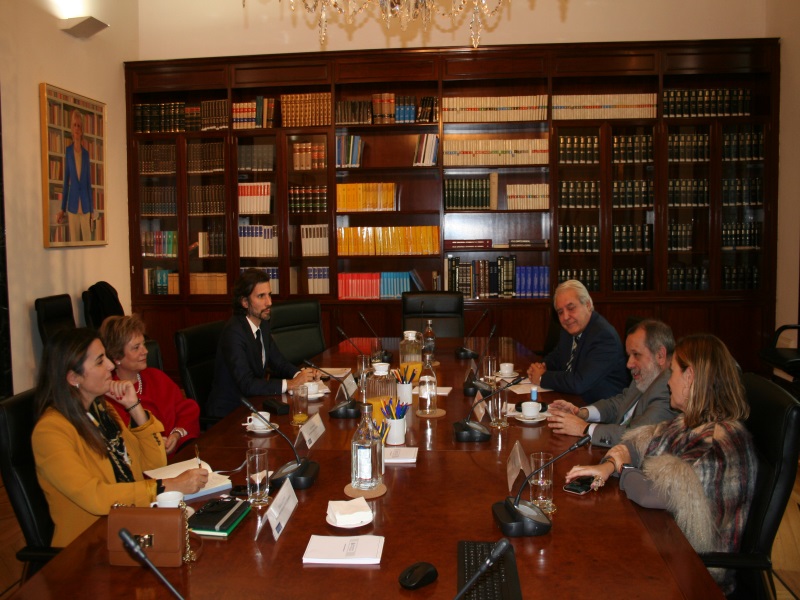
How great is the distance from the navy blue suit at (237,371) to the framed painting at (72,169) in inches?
89.7

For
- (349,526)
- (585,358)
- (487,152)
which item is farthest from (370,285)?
(349,526)

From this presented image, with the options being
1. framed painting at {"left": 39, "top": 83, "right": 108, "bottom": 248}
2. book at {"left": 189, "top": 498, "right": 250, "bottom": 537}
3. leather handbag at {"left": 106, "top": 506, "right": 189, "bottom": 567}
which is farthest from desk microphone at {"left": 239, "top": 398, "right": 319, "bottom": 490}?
framed painting at {"left": 39, "top": 83, "right": 108, "bottom": 248}

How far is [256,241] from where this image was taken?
6230 millimetres

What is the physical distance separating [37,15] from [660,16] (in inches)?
187

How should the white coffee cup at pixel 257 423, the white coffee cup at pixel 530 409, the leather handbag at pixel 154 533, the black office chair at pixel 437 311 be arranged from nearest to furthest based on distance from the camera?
the leather handbag at pixel 154 533 < the white coffee cup at pixel 257 423 < the white coffee cup at pixel 530 409 < the black office chair at pixel 437 311

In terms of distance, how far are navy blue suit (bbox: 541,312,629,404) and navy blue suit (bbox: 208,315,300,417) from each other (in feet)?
4.13

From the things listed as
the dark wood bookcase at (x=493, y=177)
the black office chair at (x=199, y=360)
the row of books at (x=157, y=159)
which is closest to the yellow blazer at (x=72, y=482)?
the black office chair at (x=199, y=360)

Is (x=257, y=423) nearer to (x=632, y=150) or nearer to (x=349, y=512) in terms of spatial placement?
(x=349, y=512)

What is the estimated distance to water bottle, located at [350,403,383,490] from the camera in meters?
1.92

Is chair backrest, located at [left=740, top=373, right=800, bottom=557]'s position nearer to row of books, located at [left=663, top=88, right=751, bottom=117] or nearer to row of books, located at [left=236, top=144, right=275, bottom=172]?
row of books, located at [left=663, top=88, right=751, bottom=117]

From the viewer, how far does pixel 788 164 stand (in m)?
5.65

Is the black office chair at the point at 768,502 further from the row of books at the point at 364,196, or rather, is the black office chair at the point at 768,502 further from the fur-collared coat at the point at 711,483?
the row of books at the point at 364,196

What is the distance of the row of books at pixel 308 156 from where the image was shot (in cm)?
611

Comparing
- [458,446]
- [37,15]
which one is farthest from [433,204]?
[458,446]
